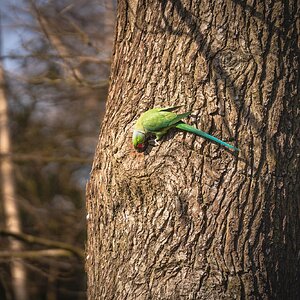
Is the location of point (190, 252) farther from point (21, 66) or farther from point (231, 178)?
point (21, 66)

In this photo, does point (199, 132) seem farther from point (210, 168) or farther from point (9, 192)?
point (9, 192)

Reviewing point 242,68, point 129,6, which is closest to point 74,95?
point 129,6

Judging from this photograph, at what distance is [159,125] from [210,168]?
0.38 meters

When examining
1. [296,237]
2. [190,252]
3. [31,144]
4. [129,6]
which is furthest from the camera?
[31,144]

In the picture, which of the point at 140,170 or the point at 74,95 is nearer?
the point at 140,170

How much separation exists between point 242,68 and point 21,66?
438 centimetres

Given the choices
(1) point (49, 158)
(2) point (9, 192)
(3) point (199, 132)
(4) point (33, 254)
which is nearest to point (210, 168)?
(3) point (199, 132)

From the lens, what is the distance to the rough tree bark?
8.29 ft

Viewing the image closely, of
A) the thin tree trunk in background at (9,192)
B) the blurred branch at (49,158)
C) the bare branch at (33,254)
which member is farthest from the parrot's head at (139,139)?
the thin tree trunk in background at (9,192)

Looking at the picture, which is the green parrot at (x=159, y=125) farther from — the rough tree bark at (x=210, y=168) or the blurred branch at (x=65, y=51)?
the blurred branch at (x=65, y=51)

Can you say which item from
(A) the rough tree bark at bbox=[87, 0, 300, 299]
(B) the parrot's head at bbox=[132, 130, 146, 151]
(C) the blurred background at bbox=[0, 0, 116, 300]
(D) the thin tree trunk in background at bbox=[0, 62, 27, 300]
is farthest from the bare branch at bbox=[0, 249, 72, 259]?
(B) the parrot's head at bbox=[132, 130, 146, 151]

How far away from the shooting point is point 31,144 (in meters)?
9.82

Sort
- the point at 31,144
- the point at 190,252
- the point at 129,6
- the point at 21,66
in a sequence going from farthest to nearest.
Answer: the point at 31,144, the point at 21,66, the point at 129,6, the point at 190,252

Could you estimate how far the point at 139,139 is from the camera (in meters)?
2.59
